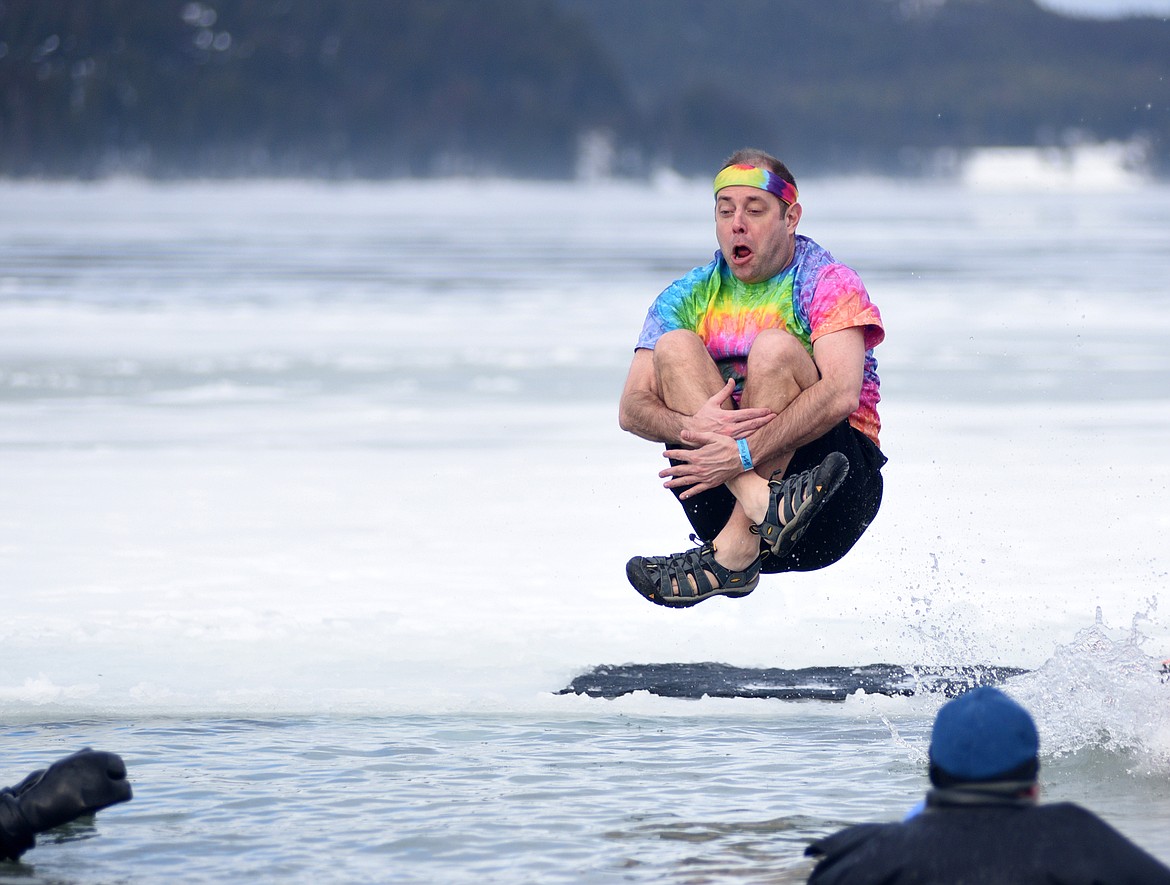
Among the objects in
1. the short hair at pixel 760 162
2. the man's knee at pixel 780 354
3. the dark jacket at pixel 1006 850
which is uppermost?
the short hair at pixel 760 162

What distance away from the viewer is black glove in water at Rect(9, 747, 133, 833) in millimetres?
4180

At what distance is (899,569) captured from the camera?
778 centimetres

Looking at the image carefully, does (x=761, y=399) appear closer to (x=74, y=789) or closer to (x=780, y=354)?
(x=780, y=354)

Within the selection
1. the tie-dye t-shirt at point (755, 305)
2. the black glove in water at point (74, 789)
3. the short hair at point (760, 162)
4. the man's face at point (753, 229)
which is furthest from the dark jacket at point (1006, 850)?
the short hair at point (760, 162)

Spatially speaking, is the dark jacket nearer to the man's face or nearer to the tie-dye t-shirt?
the tie-dye t-shirt

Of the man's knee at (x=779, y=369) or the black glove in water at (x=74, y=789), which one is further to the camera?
the man's knee at (x=779, y=369)

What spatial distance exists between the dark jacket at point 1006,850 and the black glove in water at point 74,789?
178cm

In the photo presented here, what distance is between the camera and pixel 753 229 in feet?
17.3

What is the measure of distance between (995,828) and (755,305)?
2.45m

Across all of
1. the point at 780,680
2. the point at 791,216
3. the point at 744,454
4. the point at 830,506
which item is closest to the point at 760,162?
the point at 791,216

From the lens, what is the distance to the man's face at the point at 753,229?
5.29 metres

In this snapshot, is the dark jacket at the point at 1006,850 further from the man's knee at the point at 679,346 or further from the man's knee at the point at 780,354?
the man's knee at the point at 679,346

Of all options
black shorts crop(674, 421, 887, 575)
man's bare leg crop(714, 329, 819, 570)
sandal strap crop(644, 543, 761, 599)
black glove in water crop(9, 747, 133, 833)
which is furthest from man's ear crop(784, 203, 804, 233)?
black glove in water crop(9, 747, 133, 833)

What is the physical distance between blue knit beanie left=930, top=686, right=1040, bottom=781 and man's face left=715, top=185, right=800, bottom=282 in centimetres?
234
